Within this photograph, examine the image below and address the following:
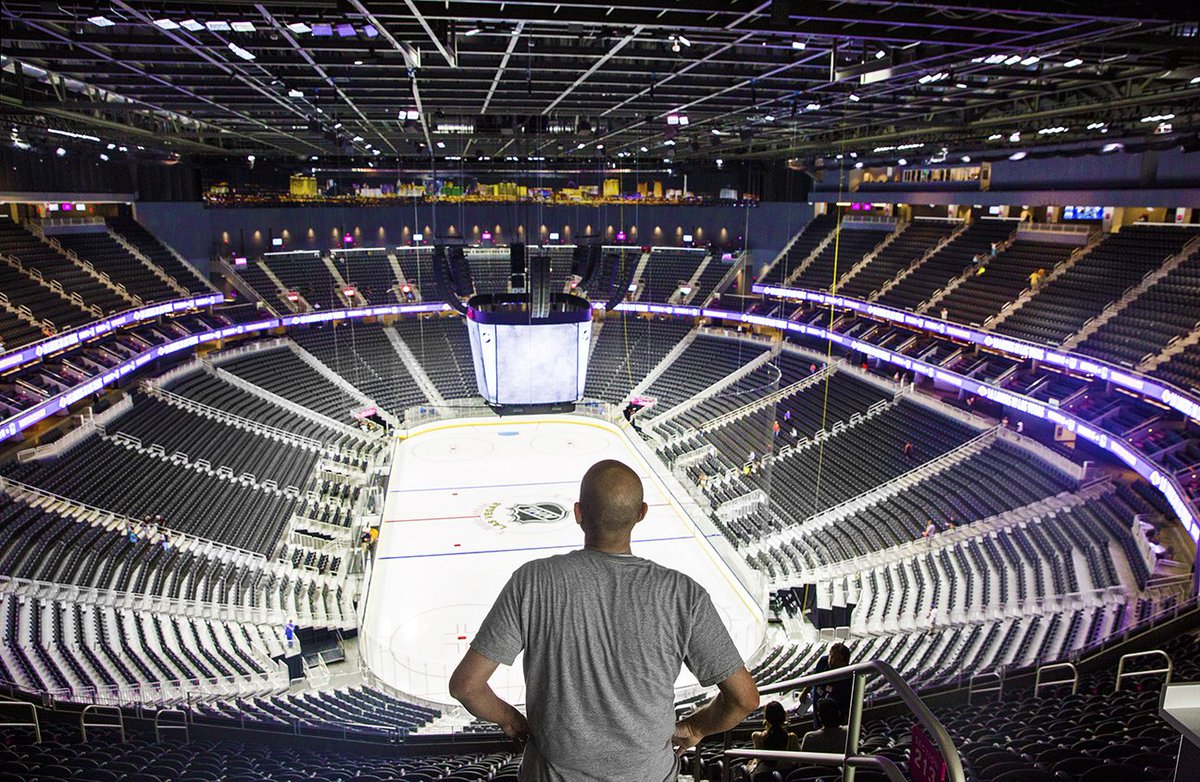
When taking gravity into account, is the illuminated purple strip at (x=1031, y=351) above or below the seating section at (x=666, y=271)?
below

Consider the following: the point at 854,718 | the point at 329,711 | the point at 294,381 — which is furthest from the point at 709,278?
the point at 854,718

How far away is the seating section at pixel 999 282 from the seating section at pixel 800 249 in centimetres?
1071

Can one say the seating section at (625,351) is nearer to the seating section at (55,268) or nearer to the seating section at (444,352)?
the seating section at (444,352)

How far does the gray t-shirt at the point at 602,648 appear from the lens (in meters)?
2.29

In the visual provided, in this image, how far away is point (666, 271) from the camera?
41938mm

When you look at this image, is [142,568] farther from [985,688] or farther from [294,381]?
[294,381]

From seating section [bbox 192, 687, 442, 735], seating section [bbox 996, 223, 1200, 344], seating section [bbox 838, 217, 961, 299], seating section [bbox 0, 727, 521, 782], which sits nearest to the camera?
seating section [bbox 0, 727, 521, 782]

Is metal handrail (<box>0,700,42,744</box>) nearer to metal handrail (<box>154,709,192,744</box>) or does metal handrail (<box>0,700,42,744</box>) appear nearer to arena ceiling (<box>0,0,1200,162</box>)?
metal handrail (<box>154,709,192,744</box>)

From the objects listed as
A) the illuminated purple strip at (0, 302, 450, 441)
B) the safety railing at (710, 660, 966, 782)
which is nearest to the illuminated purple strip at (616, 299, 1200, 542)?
the illuminated purple strip at (0, 302, 450, 441)

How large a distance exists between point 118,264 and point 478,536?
19.1m

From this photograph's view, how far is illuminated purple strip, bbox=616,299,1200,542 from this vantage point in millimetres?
14273

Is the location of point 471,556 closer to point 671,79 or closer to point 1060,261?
point 671,79

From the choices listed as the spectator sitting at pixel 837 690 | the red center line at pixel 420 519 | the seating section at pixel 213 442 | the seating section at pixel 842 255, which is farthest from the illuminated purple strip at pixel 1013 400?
the seating section at pixel 213 442

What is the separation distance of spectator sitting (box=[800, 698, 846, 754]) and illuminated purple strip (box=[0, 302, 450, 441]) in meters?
19.7
